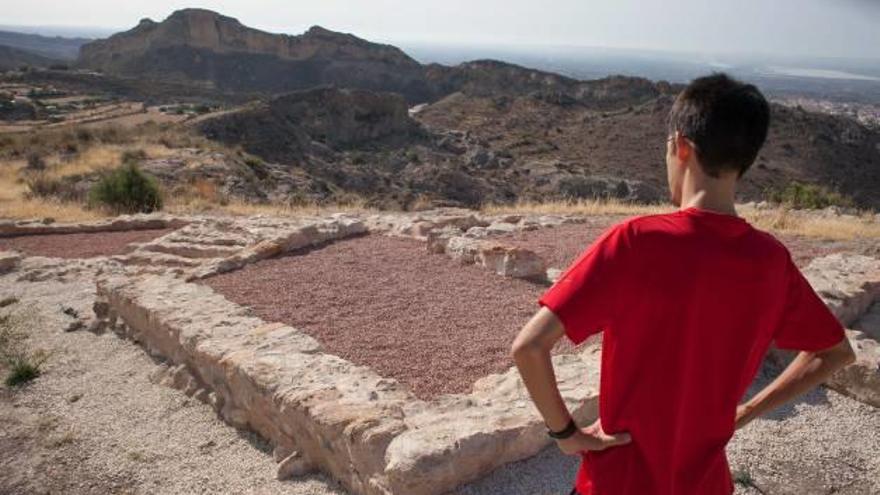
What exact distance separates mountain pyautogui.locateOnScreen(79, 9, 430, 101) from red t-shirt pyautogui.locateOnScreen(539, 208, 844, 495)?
8416cm

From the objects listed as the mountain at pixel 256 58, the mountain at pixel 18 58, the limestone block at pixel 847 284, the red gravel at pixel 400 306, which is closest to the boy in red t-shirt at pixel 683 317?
the red gravel at pixel 400 306

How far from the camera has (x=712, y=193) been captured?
208 cm

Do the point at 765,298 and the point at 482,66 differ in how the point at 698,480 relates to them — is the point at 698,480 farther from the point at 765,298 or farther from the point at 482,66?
the point at 482,66

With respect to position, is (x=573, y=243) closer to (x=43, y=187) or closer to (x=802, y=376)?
(x=802, y=376)

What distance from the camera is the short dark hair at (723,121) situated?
2.00 m

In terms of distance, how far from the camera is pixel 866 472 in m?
4.60

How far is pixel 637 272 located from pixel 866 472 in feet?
12.4

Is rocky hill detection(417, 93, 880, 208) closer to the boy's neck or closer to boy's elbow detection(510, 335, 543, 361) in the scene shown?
the boy's neck

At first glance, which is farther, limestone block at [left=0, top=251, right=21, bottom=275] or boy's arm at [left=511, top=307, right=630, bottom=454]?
limestone block at [left=0, top=251, right=21, bottom=275]

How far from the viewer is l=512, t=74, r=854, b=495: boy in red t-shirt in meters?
1.96

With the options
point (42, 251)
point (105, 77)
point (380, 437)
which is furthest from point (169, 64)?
point (380, 437)

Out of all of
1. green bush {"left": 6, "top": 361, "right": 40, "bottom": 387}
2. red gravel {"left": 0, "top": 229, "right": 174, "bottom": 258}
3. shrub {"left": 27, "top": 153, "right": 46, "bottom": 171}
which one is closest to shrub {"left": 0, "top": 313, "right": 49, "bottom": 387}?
green bush {"left": 6, "top": 361, "right": 40, "bottom": 387}

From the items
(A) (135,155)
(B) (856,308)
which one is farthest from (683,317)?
(A) (135,155)

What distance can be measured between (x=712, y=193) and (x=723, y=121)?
0.71ft
